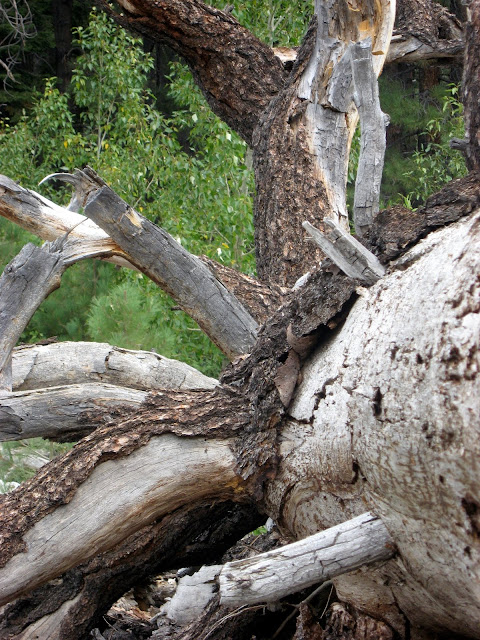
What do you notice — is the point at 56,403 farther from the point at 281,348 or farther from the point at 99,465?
the point at 281,348

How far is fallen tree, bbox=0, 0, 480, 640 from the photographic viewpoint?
1.33 m

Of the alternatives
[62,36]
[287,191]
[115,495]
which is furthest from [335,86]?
[62,36]

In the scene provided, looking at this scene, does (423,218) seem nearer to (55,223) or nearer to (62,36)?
(55,223)

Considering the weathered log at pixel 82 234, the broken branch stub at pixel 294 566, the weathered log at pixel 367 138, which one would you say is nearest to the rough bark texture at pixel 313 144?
the weathered log at pixel 82 234

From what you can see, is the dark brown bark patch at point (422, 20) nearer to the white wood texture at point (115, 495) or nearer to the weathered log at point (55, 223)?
the weathered log at point (55, 223)

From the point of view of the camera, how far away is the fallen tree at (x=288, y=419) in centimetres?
133

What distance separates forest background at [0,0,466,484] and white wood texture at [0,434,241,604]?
1.29m

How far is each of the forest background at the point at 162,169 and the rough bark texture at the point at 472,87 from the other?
172 centimetres

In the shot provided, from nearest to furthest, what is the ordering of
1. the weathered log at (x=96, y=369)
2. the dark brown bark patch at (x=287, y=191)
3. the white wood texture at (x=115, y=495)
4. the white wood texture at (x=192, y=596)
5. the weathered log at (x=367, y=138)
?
the white wood texture at (x=115, y=495) < the weathered log at (x=367, y=138) < the white wood texture at (x=192, y=596) < the weathered log at (x=96, y=369) < the dark brown bark patch at (x=287, y=191)

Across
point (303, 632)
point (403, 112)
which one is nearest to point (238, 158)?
point (403, 112)

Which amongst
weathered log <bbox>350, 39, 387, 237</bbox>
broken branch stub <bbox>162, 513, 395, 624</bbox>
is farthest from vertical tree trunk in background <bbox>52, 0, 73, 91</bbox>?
broken branch stub <bbox>162, 513, 395, 624</bbox>

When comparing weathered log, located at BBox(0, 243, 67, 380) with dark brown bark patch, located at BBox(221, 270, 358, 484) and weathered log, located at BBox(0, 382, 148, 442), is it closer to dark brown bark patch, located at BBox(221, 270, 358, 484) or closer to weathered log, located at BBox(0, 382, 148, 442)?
weathered log, located at BBox(0, 382, 148, 442)

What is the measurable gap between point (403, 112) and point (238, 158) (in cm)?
437

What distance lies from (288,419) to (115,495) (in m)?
0.52
